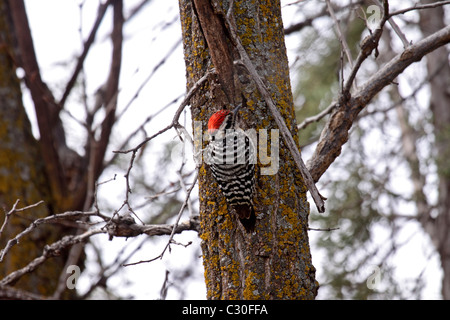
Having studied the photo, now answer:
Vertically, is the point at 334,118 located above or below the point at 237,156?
above

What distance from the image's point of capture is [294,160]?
2.62 metres

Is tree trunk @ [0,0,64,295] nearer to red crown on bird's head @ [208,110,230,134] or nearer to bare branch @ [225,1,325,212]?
red crown on bird's head @ [208,110,230,134]

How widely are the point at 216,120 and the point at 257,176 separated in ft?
1.18

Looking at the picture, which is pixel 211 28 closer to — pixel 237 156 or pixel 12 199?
pixel 237 156

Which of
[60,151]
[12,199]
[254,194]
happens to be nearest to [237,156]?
[254,194]

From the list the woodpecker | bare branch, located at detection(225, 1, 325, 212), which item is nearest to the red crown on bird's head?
the woodpecker

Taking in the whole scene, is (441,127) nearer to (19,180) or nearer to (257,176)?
(19,180)

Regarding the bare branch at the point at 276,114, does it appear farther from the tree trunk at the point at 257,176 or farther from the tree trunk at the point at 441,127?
the tree trunk at the point at 441,127

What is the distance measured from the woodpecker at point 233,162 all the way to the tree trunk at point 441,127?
5703 millimetres

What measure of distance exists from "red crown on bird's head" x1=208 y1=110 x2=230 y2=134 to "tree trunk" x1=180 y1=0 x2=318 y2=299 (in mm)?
38

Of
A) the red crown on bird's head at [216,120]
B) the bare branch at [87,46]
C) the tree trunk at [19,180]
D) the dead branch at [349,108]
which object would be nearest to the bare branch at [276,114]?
the red crown on bird's head at [216,120]

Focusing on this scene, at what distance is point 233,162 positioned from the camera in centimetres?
287
